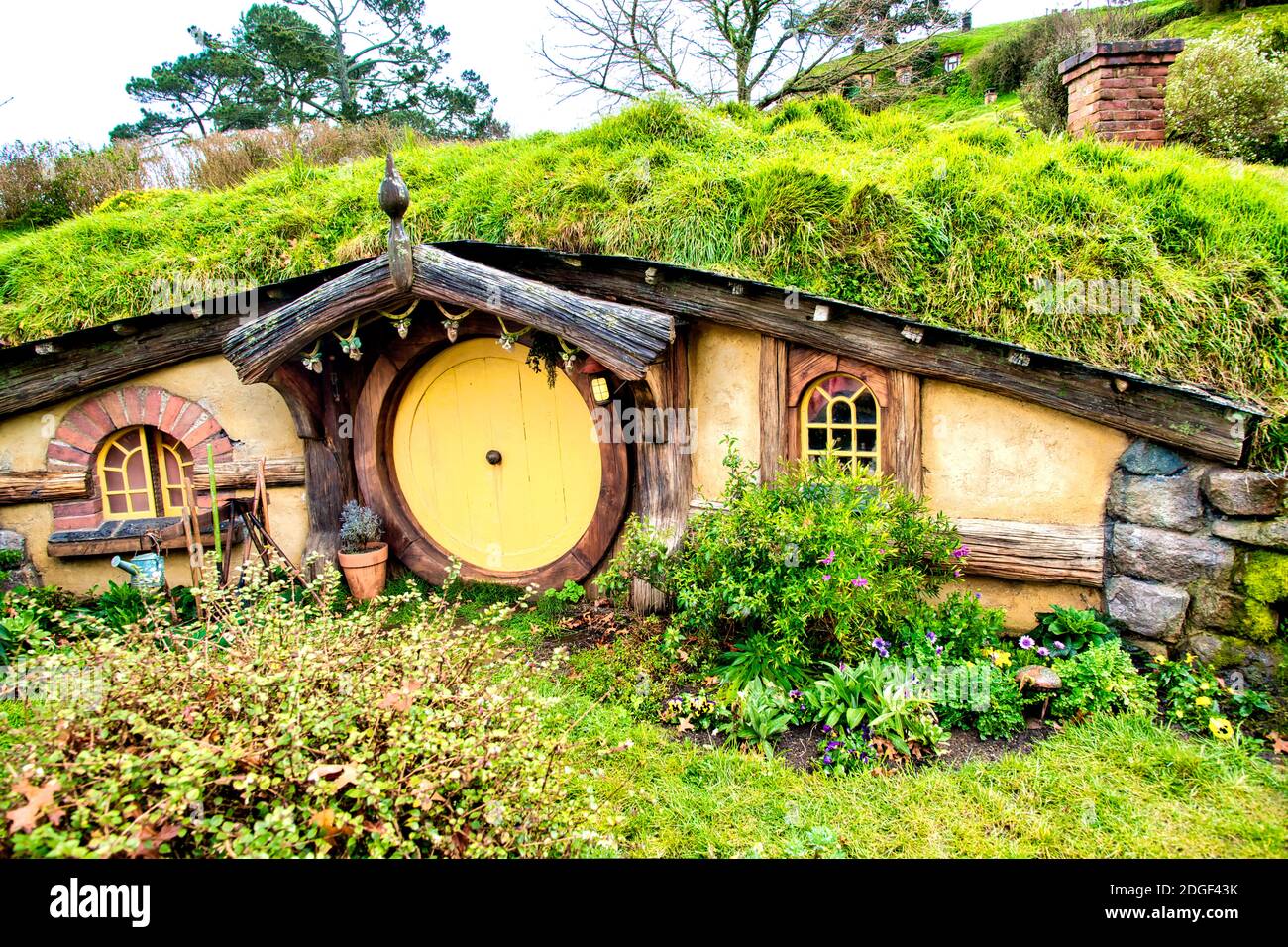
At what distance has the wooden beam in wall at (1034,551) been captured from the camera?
4.72 metres

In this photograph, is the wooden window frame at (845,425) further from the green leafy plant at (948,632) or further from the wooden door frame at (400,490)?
the wooden door frame at (400,490)

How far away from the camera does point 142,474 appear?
22.1 ft

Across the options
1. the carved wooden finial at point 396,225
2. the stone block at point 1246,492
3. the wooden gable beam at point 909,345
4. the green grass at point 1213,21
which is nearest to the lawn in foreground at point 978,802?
the stone block at point 1246,492

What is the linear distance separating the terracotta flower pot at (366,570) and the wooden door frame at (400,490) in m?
0.31

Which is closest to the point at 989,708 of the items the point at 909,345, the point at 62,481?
the point at 909,345

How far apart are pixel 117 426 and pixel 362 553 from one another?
2.49 m

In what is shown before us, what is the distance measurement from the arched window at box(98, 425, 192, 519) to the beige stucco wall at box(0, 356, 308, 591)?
0.40m

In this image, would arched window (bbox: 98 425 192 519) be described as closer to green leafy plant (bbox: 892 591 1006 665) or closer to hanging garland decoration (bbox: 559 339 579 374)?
hanging garland decoration (bbox: 559 339 579 374)

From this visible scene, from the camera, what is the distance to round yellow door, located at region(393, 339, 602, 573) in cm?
632

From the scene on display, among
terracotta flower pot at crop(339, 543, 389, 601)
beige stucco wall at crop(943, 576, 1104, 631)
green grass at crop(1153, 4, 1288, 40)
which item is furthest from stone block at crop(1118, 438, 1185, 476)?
green grass at crop(1153, 4, 1288, 40)

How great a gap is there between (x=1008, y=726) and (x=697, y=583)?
2.00m

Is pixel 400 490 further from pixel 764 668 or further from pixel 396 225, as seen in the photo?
pixel 764 668

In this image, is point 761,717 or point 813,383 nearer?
point 761,717

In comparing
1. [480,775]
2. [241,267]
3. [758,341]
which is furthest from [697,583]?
[241,267]
